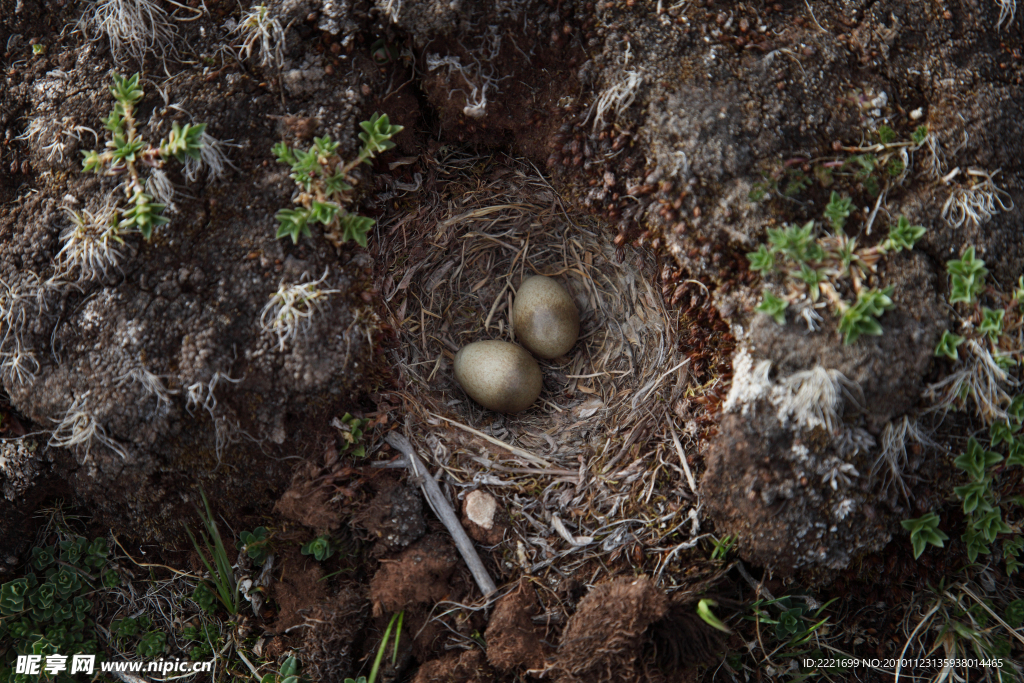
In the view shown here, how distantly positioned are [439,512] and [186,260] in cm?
154

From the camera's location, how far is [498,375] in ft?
9.09

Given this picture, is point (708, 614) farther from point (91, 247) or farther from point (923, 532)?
point (91, 247)

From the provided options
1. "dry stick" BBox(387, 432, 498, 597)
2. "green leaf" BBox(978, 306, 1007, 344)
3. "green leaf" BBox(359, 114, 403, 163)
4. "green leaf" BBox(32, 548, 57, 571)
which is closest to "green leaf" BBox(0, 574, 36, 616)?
"green leaf" BBox(32, 548, 57, 571)

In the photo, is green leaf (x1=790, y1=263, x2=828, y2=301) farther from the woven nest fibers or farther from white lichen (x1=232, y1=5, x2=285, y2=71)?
white lichen (x1=232, y1=5, x2=285, y2=71)

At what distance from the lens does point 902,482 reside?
2.26 metres

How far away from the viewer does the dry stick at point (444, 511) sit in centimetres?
245

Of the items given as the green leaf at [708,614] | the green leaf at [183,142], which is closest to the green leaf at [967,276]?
Result: the green leaf at [708,614]

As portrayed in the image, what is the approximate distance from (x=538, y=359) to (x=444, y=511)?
1.03 meters

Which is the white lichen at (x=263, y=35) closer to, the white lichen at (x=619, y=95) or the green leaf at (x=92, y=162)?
the green leaf at (x=92, y=162)

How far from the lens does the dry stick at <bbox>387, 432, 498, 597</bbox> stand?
2449mm

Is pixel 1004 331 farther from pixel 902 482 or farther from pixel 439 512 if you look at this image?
pixel 439 512

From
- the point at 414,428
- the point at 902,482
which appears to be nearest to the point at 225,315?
the point at 414,428

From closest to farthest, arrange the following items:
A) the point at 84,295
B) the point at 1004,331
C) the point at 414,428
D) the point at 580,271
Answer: the point at 1004,331 < the point at 84,295 < the point at 414,428 < the point at 580,271

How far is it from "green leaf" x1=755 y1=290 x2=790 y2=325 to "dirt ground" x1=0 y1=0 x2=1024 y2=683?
24 millimetres
